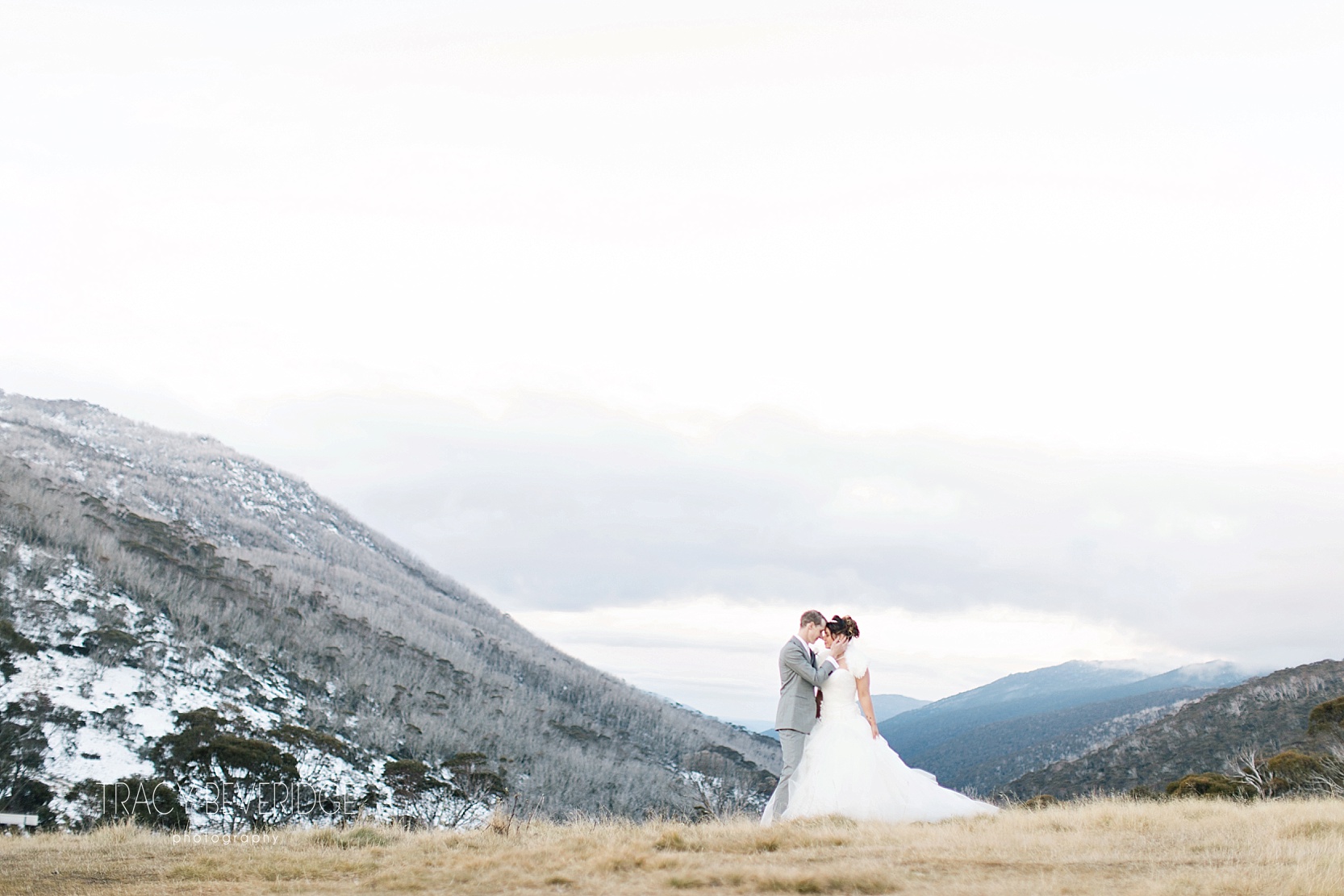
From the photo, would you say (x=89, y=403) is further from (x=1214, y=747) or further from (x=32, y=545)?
(x=1214, y=747)

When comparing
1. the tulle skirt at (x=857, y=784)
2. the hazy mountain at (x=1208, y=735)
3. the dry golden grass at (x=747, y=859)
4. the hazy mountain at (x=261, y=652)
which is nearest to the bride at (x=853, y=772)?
the tulle skirt at (x=857, y=784)

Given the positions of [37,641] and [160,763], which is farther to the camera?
[37,641]

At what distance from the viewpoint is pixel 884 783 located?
11289 mm

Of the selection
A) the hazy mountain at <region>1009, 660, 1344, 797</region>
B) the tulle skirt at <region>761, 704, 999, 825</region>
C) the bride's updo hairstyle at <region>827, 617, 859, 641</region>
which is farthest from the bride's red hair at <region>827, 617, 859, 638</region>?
the hazy mountain at <region>1009, 660, 1344, 797</region>

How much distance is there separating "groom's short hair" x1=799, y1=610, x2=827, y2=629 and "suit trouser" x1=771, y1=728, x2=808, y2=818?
136cm

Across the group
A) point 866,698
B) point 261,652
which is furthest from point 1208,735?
point 261,652

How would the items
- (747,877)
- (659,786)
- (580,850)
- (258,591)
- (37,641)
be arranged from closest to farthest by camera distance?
1. (747,877)
2. (580,850)
3. (37,641)
4. (258,591)
5. (659,786)

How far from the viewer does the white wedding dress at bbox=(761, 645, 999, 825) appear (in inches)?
432

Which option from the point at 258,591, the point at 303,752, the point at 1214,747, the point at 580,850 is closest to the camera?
the point at 580,850

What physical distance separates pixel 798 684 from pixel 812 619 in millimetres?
850

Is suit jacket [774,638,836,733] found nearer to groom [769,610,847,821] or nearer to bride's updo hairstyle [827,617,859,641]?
groom [769,610,847,821]

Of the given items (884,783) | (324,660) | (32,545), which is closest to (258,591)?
(324,660)

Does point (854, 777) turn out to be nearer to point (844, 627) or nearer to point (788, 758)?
point (788, 758)

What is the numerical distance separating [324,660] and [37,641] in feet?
65.3
